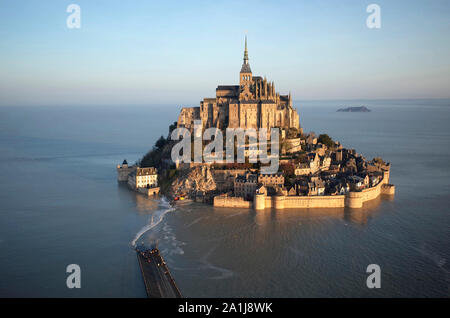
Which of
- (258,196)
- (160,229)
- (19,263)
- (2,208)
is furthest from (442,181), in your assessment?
(2,208)

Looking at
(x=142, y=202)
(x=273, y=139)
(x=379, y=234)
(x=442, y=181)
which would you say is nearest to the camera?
(x=379, y=234)

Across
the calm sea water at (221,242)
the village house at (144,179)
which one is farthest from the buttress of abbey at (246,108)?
the calm sea water at (221,242)

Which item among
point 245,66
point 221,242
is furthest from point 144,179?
point 245,66

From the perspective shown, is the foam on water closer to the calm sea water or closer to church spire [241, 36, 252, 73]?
the calm sea water

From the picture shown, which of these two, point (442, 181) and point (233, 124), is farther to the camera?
point (233, 124)

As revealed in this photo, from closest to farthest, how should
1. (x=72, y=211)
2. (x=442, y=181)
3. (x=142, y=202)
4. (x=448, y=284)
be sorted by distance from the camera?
(x=448, y=284) < (x=72, y=211) < (x=142, y=202) < (x=442, y=181)

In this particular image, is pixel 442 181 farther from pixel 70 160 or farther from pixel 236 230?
pixel 70 160

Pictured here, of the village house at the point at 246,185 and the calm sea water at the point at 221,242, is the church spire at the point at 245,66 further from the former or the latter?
the calm sea water at the point at 221,242
